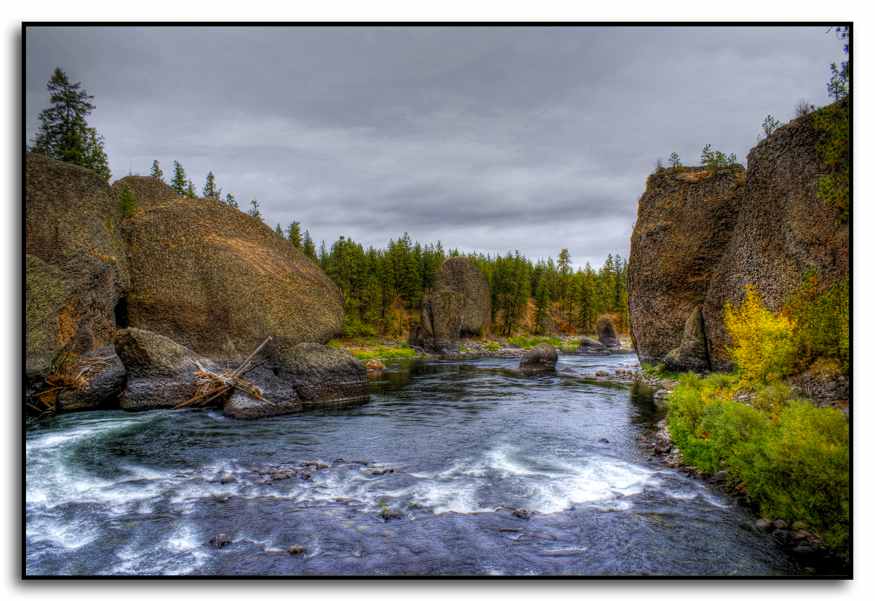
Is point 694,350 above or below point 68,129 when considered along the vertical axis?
below

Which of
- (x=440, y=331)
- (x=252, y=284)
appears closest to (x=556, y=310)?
(x=440, y=331)

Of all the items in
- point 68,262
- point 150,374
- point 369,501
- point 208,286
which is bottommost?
point 369,501

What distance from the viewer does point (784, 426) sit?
916 centimetres

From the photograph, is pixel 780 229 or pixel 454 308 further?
pixel 454 308

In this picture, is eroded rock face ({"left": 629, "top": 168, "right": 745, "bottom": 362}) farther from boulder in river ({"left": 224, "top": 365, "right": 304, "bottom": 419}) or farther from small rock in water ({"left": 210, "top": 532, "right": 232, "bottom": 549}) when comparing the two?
small rock in water ({"left": 210, "top": 532, "right": 232, "bottom": 549})

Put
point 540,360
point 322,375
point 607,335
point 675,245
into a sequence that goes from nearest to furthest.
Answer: point 322,375 < point 675,245 < point 540,360 < point 607,335

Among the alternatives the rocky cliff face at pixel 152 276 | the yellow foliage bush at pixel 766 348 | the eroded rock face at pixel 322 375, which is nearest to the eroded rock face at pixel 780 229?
the yellow foliage bush at pixel 766 348

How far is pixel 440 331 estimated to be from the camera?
70.6 metres

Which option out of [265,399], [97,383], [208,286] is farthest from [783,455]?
[208,286]

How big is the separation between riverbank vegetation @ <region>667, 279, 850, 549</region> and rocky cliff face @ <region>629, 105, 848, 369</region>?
5.29 feet

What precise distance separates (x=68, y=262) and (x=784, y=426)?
2591 cm

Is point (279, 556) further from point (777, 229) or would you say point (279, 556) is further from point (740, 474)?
point (777, 229)

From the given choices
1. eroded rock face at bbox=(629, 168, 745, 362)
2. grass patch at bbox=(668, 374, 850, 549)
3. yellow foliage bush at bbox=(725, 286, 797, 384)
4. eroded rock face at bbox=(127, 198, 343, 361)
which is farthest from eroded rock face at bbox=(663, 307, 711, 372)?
eroded rock face at bbox=(127, 198, 343, 361)

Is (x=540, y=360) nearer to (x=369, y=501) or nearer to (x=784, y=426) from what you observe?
(x=369, y=501)
